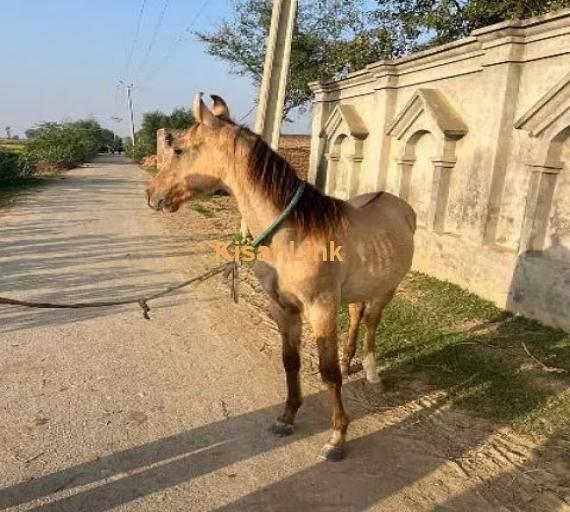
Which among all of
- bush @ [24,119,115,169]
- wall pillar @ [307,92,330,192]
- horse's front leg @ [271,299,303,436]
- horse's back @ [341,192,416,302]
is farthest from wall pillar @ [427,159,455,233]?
bush @ [24,119,115,169]

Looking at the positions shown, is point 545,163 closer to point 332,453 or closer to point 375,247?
point 375,247

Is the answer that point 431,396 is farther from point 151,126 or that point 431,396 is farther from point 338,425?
point 151,126

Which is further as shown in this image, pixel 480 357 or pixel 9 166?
pixel 9 166

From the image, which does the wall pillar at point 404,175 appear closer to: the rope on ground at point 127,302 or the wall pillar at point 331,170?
the wall pillar at point 331,170

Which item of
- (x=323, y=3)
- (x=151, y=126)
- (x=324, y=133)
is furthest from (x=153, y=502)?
(x=151, y=126)

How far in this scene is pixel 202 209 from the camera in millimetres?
14664

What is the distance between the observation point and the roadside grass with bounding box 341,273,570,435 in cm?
374

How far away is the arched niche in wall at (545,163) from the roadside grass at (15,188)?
1343 cm

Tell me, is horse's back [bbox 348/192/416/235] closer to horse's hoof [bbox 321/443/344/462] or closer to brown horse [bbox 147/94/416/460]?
brown horse [bbox 147/94/416/460]

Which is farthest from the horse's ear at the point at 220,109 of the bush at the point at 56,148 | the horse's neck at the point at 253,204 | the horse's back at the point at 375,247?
the bush at the point at 56,148

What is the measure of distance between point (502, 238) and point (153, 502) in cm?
559

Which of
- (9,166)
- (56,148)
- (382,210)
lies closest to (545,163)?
(382,210)

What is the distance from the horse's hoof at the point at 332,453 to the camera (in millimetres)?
3029

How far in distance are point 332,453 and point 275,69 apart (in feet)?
23.9
